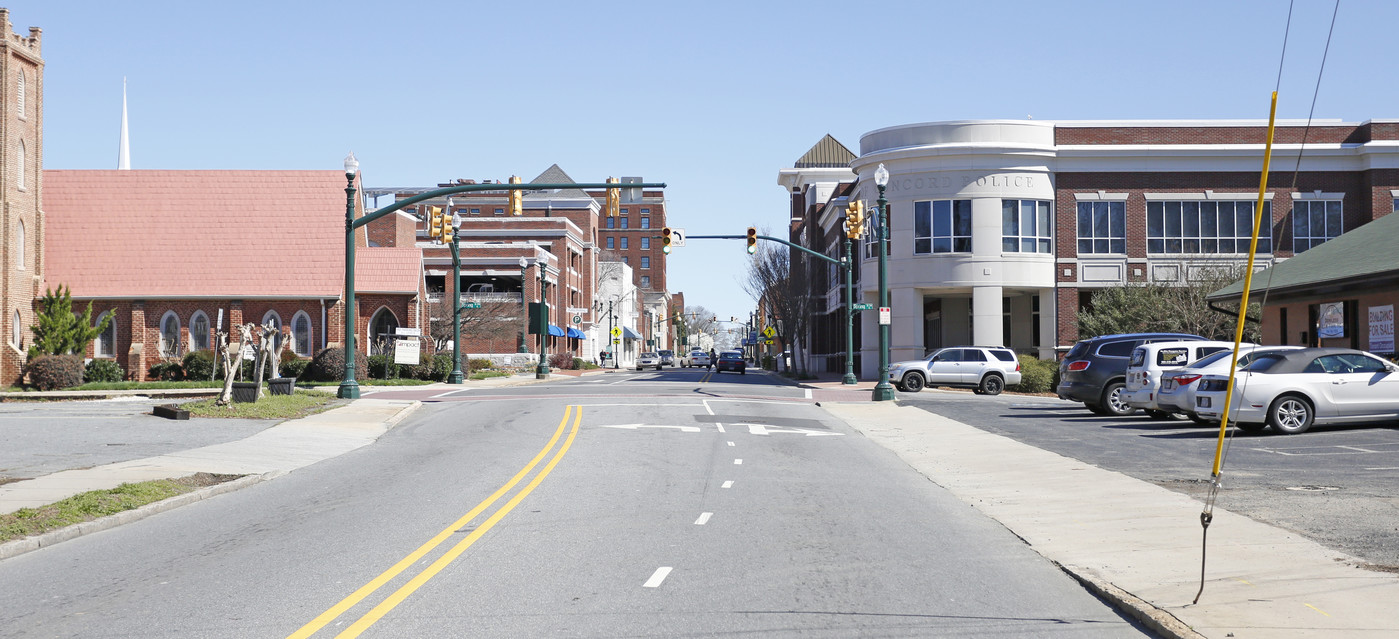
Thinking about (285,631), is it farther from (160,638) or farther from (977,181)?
(977,181)

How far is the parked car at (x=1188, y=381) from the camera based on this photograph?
19766 mm

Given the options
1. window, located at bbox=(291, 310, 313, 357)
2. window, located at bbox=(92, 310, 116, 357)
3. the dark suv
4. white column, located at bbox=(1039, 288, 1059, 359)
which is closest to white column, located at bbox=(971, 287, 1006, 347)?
white column, located at bbox=(1039, 288, 1059, 359)

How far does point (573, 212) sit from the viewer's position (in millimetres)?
109250

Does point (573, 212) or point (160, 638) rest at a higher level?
point (573, 212)

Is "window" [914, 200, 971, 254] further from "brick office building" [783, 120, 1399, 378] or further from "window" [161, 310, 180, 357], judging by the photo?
"window" [161, 310, 180, 357]

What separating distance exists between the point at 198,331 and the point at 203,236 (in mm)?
4593

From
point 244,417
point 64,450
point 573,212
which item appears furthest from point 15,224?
point 573,212

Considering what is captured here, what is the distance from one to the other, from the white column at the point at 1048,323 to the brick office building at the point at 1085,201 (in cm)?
5

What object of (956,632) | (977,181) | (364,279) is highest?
(977,181)

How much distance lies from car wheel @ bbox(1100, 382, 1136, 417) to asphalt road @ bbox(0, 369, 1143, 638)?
432 inches

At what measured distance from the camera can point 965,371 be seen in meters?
37.2

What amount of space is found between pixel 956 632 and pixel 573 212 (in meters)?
104

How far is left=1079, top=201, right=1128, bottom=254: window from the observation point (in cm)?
4903

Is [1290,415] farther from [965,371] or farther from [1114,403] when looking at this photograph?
[965,371]
